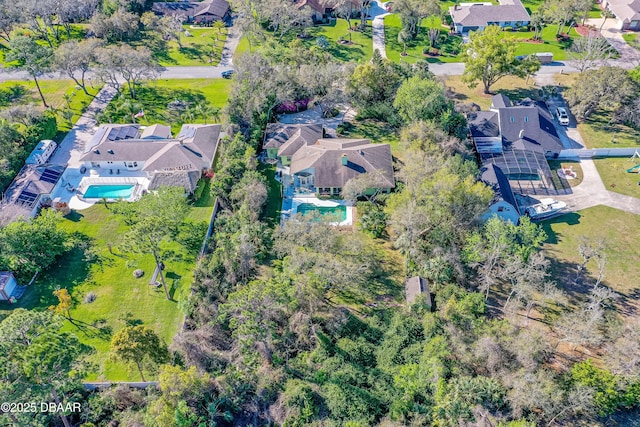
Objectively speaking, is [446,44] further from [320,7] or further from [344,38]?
[320,7]

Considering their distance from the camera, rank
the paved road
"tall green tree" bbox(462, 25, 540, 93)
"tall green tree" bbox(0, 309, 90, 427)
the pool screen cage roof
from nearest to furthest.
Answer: "tall green tree" bbox(0, 309, 90, 427) < the pool screen cage roof < "tall green tree" bbox(462, 25, 540, 93) < the paved road

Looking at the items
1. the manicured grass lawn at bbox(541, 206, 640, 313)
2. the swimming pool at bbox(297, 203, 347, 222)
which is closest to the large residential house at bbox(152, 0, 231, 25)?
the swimming pool at bbox(297, 203, 347, 222)

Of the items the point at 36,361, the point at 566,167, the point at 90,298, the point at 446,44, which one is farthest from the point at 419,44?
the point at 36,361

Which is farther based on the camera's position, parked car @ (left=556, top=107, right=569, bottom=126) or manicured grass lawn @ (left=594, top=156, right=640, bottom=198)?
parked car @ (left=556, top=107, right=569, bottom=126)

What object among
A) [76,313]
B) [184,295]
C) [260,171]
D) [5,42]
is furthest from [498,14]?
[5,42]

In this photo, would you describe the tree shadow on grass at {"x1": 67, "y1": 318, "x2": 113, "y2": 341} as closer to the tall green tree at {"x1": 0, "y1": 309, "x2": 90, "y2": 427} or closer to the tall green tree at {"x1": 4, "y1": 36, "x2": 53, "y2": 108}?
the tall green tree at {"x1": 0, "y1": 309, "x2": 90, "y2": 427}

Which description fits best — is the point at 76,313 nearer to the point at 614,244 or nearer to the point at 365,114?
the point at 365,114
